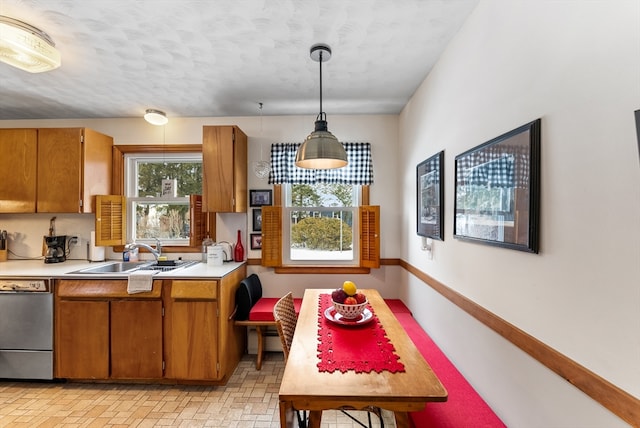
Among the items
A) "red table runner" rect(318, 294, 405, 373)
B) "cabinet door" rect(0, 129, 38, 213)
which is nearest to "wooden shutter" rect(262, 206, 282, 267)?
"red table runner" rect(318, 294, 405, 373)

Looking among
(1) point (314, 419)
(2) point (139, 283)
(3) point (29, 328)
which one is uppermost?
(2) point (139, 283)

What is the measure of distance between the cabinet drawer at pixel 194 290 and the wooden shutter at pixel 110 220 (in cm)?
122

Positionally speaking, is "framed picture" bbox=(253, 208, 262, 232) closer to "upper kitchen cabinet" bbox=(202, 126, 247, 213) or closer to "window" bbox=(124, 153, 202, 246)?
"upper kitchen cabinet" bbox=(202, 126, 247, 213)

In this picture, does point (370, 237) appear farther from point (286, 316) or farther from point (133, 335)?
point (133, 335)

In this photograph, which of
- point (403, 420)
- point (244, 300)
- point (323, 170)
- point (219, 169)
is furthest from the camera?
point (323, 170)

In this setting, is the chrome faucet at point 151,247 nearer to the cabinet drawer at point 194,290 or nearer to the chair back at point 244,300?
the cabinet drawer at point 194,290

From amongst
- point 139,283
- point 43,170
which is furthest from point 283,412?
point 43,170

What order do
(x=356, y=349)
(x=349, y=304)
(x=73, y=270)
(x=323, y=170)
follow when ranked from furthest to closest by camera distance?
1. (x=323, y=170)
2. (x=73, y=270)
3. (x=349, y=304)
4. (x=356, y=349)

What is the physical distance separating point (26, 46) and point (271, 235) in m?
2.17

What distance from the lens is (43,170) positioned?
8.91 feet

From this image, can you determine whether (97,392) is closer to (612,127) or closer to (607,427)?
(607,427)

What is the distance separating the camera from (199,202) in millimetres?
3033

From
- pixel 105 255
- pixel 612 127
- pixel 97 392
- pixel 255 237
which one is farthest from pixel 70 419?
pixel 612 127

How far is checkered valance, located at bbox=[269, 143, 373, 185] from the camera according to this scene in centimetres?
297
